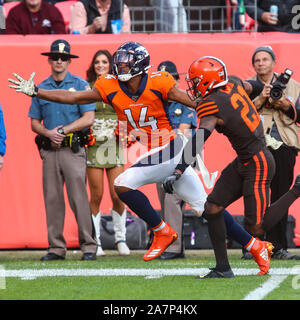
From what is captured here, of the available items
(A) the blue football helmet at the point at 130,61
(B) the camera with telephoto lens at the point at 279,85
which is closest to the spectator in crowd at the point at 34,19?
(A) the blue football helmet at the point at 130,61

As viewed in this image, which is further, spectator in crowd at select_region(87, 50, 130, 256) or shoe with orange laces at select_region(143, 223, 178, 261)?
spectator in crowd at select_region(87, 50, 130, 256)

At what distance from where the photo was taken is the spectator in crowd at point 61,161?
7949 millimetres

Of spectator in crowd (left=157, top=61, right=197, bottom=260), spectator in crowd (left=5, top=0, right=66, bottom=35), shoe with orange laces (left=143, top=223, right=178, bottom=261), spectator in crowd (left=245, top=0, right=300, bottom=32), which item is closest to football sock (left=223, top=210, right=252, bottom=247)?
shoe with orange laces (left=143, top=223, right=178, bottom=261)

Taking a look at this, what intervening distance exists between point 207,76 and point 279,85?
1.59 meters

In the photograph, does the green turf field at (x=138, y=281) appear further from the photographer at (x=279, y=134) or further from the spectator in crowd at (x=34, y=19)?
the spectator in crowd at (x=34, y=19)

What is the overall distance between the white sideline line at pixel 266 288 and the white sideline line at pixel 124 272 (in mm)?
262

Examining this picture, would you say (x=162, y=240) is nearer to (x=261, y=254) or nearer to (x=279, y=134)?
(x=261, y=254)

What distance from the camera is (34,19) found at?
986 centimetres

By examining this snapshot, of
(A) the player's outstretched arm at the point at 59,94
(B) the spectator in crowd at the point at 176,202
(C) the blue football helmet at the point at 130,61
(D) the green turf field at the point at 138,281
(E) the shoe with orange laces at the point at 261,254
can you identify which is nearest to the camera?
(D) the green turf field at the point at 138,281

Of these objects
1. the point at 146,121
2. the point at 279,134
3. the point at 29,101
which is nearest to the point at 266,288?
the point at 146,121

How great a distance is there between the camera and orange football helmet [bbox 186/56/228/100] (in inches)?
235

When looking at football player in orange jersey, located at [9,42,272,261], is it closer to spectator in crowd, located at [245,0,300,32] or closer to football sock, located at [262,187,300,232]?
football sock, located at [262,187,300,232]
